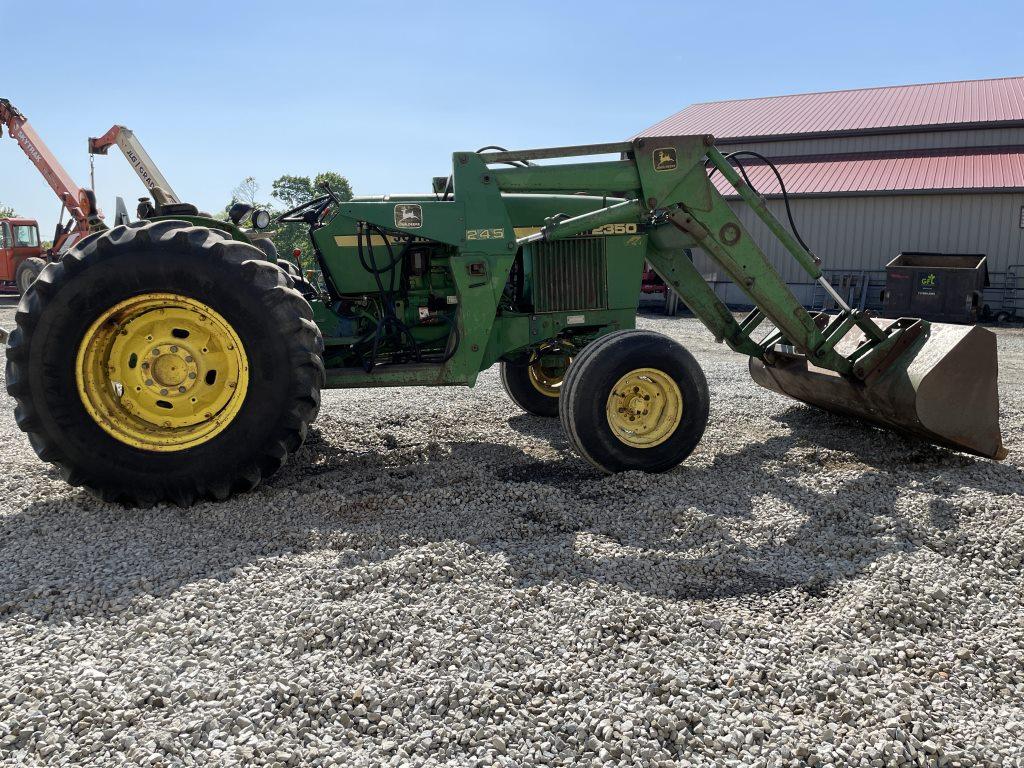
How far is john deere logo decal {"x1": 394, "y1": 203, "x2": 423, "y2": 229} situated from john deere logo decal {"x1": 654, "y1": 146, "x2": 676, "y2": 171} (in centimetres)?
153

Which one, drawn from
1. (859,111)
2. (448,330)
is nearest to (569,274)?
(448,330)

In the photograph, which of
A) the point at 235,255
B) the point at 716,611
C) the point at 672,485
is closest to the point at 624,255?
the point at 672,485

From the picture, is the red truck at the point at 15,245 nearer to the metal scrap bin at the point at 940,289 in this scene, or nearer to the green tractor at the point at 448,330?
the green tractor at the point at 448,330

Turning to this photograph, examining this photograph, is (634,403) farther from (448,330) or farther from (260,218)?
(260,218)

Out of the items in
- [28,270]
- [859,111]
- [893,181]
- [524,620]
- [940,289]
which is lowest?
[524,620]

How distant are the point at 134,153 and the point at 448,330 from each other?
1313 centimetres

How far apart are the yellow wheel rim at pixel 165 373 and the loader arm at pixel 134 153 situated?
41.0 feet

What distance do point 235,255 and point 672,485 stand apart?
8.77ft

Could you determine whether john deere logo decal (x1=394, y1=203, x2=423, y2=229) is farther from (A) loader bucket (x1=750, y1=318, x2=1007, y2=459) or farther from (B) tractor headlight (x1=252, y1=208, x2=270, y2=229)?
(A) loader bucket (x1=750, y1=318, x2=1007, y2=459)

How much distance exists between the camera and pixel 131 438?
411 centimetres

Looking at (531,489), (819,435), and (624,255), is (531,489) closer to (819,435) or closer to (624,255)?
(624,255)

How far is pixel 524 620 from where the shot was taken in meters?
2.91

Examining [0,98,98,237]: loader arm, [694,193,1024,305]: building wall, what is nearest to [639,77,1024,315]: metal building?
[694,193,1024,305]: building wall

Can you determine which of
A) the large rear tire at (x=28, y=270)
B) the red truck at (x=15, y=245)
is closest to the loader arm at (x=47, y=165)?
the large rear tire at (x=28, y=270)
